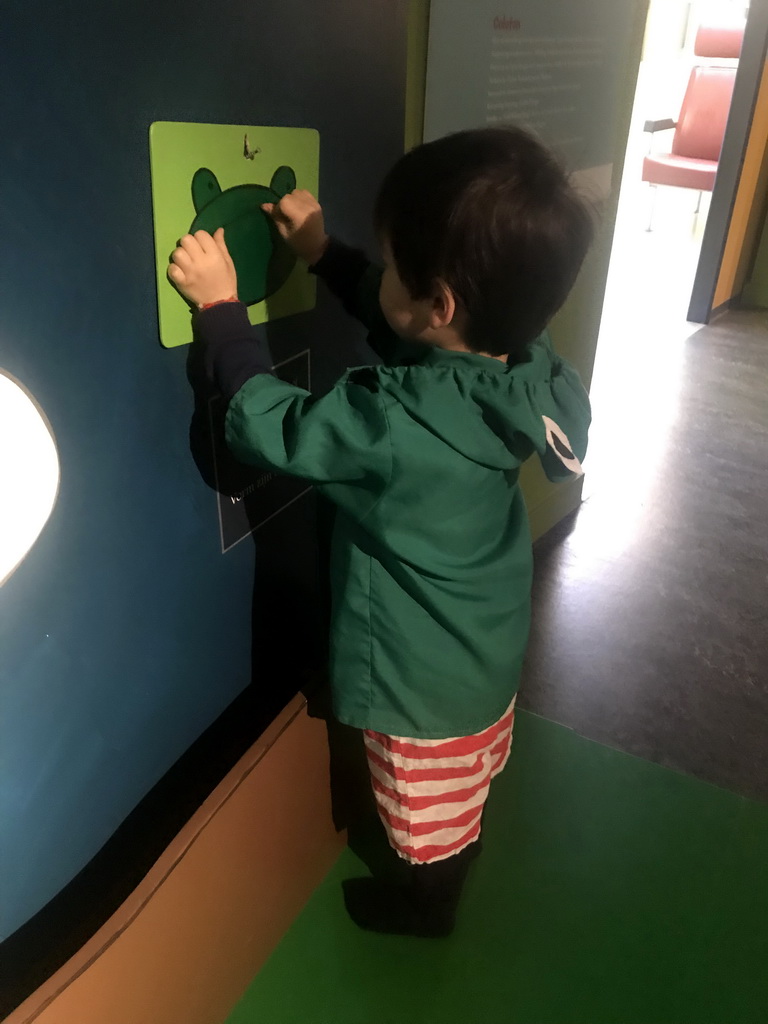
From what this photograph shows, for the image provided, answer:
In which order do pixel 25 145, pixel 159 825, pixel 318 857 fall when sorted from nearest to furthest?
pixel 25 145 → pixel 159 825 → pixel 318 857

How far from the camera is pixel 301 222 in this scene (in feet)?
2.72

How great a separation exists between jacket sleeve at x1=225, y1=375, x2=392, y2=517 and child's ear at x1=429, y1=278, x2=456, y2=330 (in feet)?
0.33

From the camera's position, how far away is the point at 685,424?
2.61 metres

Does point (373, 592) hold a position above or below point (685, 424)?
above

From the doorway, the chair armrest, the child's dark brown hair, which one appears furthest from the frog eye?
the chair armrest

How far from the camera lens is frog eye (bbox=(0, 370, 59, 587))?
53 cm

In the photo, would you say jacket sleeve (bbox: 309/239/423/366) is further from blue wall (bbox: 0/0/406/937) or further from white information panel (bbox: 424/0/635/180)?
white information panel (bbox: 424/0/635/180)

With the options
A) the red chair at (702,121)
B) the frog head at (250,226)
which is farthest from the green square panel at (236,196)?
the red chair at (702,121)

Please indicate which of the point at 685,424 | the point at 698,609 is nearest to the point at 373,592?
the point at 698,609

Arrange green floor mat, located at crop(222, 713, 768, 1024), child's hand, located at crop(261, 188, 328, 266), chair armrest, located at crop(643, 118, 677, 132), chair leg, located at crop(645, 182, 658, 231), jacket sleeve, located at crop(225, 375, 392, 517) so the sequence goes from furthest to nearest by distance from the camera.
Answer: chair leg, located at crop(645, 182, 658, 231) < chair armrest, located at crop(643, 118, 677, 132) < green floor mat, located at crop(222, 713, 768, 1024) < child's hand, located at crop(261, 188, 328, 266) < jacket sleeve, located at crop(225, 375, 392, 517)

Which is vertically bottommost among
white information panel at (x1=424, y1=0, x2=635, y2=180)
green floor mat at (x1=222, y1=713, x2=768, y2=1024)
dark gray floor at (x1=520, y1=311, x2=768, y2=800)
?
green floor mat at (x1=222, y1=713, x2=768, y2=1024)

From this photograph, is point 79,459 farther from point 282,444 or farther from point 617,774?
point 617,774

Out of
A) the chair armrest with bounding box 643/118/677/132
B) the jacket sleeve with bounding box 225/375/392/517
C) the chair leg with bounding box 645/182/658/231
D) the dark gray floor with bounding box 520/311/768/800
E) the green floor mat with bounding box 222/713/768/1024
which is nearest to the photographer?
the jacket sleeve with bounding box 225/375/392/517

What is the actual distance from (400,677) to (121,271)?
48cm
